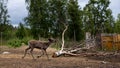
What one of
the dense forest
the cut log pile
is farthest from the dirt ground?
the dense forest

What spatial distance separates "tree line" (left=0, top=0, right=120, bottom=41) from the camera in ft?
183

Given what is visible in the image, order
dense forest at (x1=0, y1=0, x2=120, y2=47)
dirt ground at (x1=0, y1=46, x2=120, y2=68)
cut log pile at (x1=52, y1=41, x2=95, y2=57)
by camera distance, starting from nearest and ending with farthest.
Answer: dirt ground at (x1=0, y1=46, x2=120, y2=68)
cut log pile at (x1=52, y1=41, x2=95, y2=57)
dense forest at (x1=0, y1=0, x2=120, y2=47)

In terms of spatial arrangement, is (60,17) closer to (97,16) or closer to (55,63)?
A: (97,16)

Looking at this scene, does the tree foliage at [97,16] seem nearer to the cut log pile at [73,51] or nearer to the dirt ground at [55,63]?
the cut log pile at [73,51]

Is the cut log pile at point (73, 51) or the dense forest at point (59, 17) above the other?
the dense forest at point (59, 17)

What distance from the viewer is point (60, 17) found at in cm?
5575

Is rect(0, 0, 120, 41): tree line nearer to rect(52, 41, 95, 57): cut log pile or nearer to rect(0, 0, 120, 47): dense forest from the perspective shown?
rect(0, 0, 120, 47): dense forest

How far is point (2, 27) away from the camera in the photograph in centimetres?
5725

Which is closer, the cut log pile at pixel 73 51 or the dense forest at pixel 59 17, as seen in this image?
the cut log pile at pixel 73 51

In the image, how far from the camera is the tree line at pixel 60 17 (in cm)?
5588

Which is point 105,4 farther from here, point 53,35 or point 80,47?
point 80,47

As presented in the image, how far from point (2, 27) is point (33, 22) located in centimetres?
529

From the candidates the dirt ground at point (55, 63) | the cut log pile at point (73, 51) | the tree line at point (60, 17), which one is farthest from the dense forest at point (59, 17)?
the dirt ground at point (55, 63)

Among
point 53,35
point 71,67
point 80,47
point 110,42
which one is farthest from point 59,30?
point 71,67
